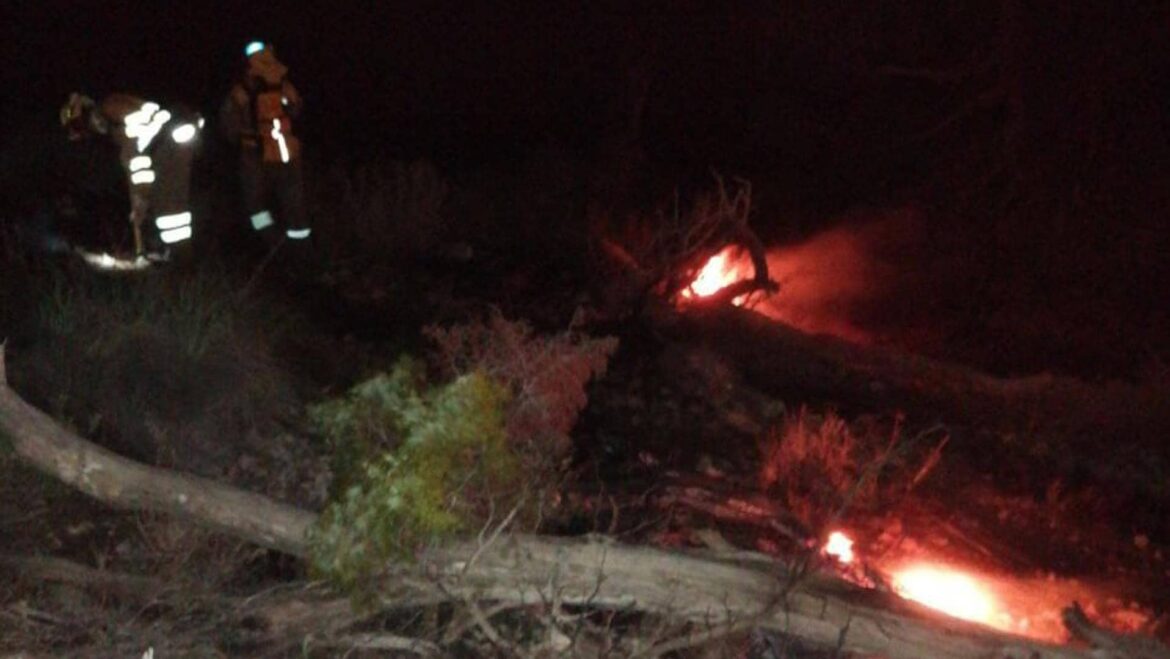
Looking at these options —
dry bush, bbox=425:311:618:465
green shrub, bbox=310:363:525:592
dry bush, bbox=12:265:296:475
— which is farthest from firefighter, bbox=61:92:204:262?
green shrub, bbox=310:363:525:592

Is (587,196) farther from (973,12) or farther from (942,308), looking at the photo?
(973,12)

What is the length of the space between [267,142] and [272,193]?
0.43 meters

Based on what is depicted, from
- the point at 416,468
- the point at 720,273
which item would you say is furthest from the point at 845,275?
the point at 416,468

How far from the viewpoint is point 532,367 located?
571 centimetres

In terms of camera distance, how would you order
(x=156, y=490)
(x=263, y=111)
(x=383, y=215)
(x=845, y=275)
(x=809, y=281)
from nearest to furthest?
1. (x=156, y=490)
2. (x=263, y=111)
3. (x=383, y=215)
4. (x=809, y=281)
5. (x=845, y=275)

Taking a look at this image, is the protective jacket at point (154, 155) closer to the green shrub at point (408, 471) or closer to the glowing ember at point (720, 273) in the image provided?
the glowing ember at point (720, 273)

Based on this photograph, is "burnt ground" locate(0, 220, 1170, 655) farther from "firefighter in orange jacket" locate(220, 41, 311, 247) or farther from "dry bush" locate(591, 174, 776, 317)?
"firefighter in orange jacket" locate(220, 41, 311, 247)

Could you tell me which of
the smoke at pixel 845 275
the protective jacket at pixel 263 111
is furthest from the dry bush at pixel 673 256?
the protective jacket at pixel 263 111

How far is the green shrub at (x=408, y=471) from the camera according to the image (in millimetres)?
4277

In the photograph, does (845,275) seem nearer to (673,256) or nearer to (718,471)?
(673,256)

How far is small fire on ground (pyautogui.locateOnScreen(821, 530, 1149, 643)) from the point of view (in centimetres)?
550

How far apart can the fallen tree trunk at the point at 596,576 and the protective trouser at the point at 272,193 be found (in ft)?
13.3

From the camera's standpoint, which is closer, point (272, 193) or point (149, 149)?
point (149, 149)

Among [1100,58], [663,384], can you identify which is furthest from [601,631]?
[1100,58]
